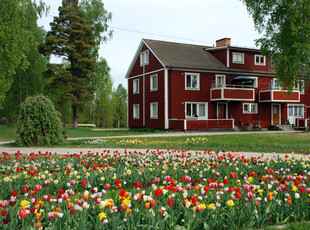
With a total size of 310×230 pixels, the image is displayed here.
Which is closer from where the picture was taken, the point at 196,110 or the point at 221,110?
the point at 196,110

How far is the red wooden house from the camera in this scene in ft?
94.6

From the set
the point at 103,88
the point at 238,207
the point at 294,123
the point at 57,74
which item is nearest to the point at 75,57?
the point at 57,74

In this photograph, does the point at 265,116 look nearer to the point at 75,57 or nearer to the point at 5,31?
the point at 75,57

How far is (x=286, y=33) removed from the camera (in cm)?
2591

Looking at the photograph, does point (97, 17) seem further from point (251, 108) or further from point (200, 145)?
point (200, 145)

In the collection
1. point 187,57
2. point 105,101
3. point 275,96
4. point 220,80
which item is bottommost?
point 275,96

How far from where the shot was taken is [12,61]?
23.7 m

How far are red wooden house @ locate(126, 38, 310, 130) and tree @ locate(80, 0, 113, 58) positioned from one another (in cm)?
993

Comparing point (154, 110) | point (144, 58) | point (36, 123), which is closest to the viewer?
point (36, 123)

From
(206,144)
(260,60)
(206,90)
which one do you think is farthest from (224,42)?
(206,144)

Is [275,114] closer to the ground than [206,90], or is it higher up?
closer to the ground

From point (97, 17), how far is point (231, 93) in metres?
22.7

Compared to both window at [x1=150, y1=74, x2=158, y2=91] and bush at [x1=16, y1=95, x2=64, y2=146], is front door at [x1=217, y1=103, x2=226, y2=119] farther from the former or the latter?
bush at [x1=16, y1=95, x2=64, y2=146]

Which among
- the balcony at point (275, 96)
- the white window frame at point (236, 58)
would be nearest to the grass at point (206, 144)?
the balcony at point (275, 96)
